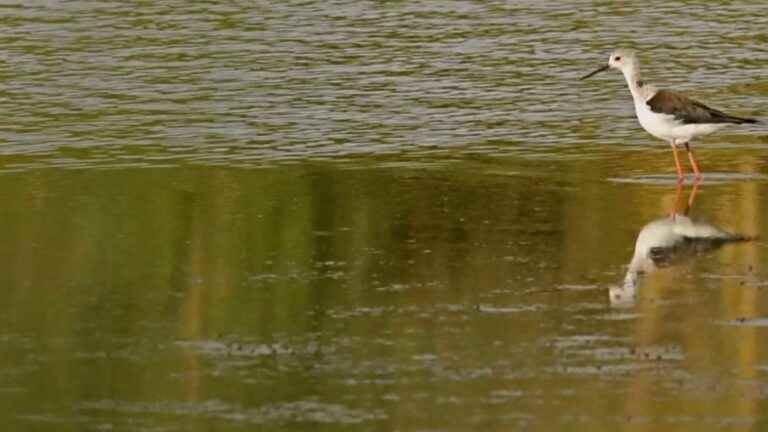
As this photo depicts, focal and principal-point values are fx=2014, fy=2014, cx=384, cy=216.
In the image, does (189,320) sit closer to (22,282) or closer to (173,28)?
(22,282)

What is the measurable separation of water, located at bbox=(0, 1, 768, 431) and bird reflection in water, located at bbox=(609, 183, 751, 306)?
0.09m

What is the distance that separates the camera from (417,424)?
9273mm

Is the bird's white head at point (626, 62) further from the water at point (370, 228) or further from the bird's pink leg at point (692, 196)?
the bird's pink leg at point (692, 196)

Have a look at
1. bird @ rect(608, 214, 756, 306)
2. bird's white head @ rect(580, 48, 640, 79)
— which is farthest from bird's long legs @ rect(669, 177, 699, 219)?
bird's white head @ rect(580, 48, 640, 79)

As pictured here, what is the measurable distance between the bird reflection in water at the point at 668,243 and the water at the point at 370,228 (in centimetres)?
9

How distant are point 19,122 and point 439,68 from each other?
17.3ft

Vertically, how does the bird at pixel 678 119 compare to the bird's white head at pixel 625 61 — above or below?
below

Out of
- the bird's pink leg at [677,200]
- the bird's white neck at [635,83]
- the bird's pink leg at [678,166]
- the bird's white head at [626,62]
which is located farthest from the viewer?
the bird's white head at [626,62]

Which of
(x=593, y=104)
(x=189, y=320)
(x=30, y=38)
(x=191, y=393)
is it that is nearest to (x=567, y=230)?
(x=189, y=320)

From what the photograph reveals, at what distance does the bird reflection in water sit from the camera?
12.4 meters

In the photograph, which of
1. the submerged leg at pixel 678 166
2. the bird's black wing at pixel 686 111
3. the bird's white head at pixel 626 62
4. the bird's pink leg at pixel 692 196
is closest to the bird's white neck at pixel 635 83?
the bird's white head at pixel 626 62

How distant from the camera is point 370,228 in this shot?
14.3 m

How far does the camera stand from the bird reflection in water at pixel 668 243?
12422mm

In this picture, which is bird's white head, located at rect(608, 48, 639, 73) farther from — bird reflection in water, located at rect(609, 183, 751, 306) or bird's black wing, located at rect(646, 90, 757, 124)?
bird reflection in water, located at rect(609, 183, 751, 306)
